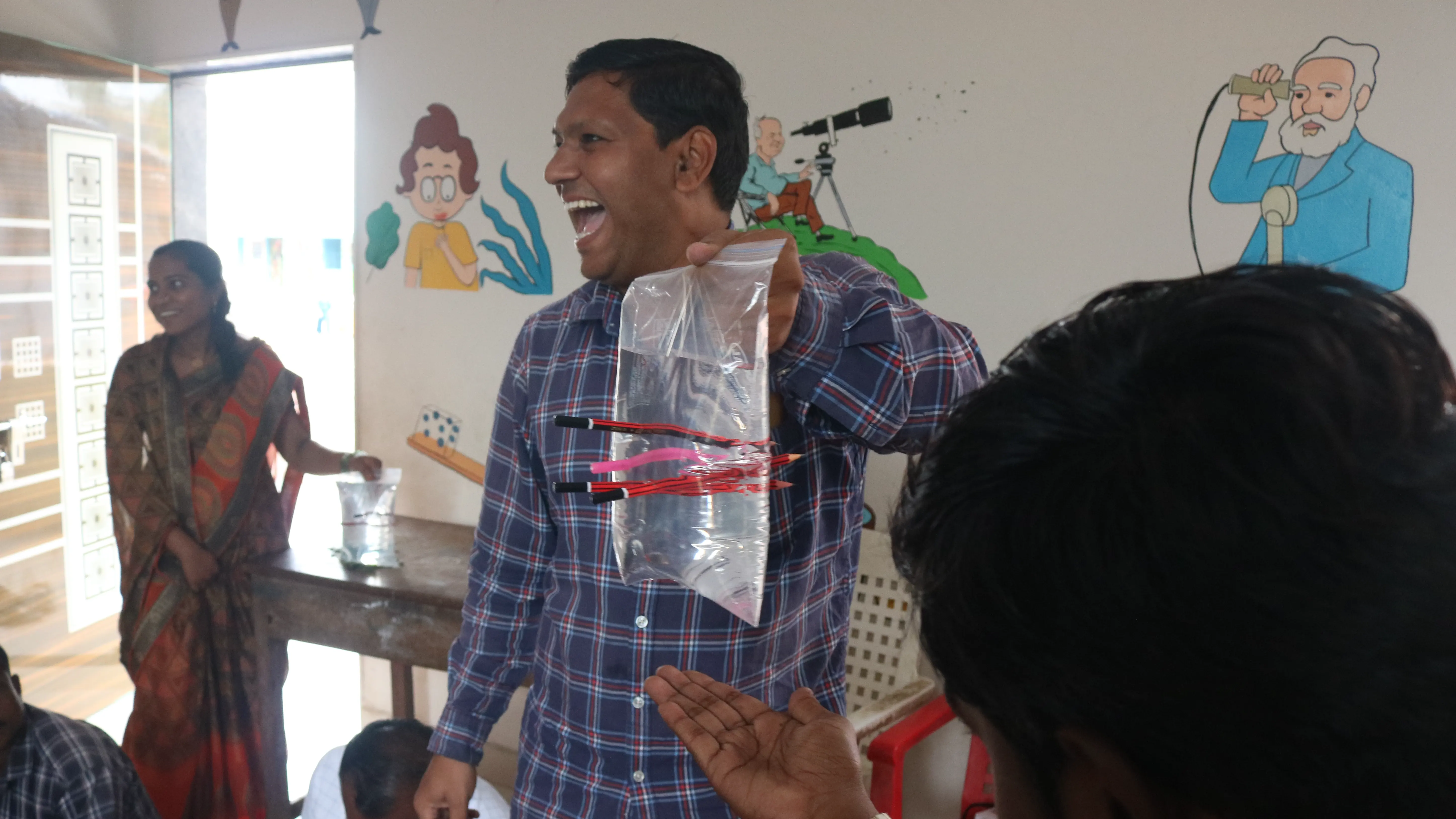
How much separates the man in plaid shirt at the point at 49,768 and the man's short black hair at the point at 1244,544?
1830 millimetres

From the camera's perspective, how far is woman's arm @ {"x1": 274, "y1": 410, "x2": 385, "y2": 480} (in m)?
2.30

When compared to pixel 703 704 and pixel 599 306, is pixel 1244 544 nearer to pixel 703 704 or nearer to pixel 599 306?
pixel 703 704

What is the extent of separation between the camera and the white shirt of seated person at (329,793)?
1.85 m

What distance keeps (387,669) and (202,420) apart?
92 cm

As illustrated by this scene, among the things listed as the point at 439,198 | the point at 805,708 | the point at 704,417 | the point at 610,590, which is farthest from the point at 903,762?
the point at 439,198

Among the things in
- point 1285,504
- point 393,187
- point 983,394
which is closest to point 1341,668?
point 1285,504

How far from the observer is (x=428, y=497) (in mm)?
2637

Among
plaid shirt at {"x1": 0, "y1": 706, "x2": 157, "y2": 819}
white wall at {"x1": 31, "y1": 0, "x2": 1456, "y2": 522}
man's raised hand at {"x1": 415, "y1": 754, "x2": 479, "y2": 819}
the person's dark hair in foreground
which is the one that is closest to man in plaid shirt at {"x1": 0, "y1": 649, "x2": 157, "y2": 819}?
plaid shirt at {"x1": 0, "y1": 706, "x2": 157, "y2": 819}

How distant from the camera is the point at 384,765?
5.97ft

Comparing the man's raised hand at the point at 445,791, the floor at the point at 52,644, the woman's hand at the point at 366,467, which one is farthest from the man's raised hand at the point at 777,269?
the floor at the point at 52,644

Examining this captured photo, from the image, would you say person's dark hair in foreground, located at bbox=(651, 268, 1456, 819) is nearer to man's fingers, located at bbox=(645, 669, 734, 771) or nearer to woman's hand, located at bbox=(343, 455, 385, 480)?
man's fingers, located at bbox=(645, 669, 734, 771)

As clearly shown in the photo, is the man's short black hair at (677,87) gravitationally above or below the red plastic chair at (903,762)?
above

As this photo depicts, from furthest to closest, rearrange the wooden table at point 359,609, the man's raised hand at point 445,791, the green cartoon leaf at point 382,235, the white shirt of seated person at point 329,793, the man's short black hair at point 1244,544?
the green cartoon leaf at point 382,235 < the wooden table at point 359,609 < the white shirt of seated person at point 329,793 < the man's raised hand at point 445,791 < the man's short black hair at point 1244,544

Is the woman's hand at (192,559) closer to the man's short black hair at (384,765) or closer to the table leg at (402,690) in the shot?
the table leg at (402,690)
